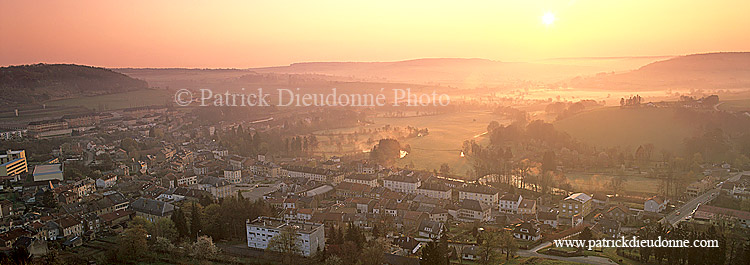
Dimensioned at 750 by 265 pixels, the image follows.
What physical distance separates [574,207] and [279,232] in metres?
10.8

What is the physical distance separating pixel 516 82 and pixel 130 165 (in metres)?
60.0

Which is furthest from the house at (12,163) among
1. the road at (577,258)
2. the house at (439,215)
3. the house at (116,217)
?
the road at (577,258)

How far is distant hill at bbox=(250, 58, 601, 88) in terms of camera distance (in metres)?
72.9

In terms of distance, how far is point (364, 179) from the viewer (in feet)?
69.7

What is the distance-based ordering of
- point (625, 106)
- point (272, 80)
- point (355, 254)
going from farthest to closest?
point (272, 80)
point (625, 106)
point (355, 254)

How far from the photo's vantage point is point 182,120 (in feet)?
134

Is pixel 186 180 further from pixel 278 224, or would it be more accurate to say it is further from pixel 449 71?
pixel 449 71

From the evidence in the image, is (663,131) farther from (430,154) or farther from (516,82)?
(516,82)

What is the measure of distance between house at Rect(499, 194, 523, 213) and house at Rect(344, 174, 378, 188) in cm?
581

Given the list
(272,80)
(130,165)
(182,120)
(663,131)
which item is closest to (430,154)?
(663,131)

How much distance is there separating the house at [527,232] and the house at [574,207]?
10.2 feet

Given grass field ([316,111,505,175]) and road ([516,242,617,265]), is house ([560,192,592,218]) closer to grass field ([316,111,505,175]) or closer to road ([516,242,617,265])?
road ([516,242,617,265])

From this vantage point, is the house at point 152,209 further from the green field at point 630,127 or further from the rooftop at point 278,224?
the green field at point 630,127

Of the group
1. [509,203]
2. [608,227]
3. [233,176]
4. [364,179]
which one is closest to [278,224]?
[364,179]
